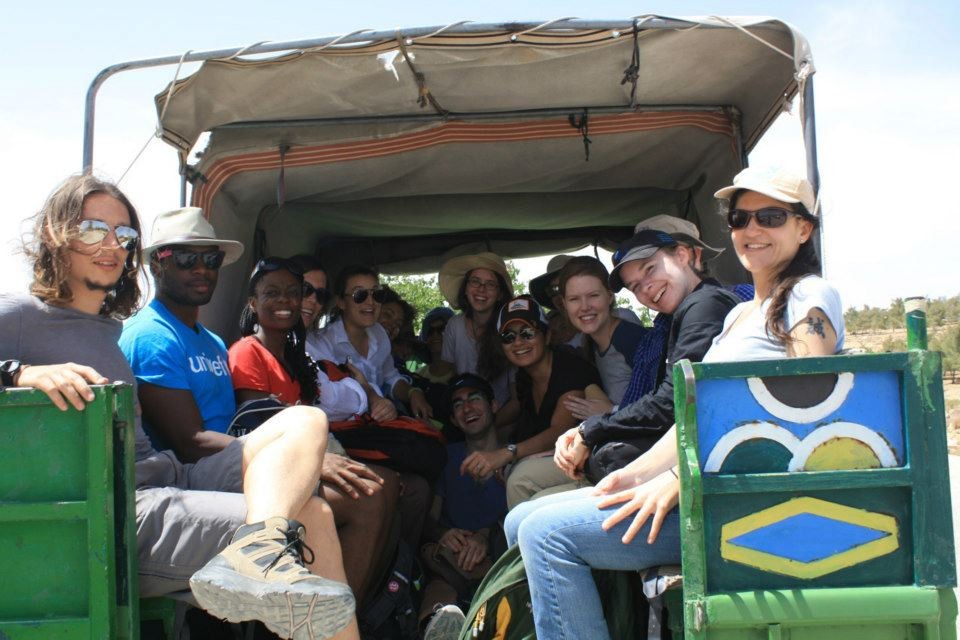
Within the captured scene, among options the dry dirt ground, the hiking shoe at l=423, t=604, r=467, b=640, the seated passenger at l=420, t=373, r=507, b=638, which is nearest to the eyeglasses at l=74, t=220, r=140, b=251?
the hiking shoe at l=423, t=604, r=467, b=640

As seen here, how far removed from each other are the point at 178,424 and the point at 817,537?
81.6 inches

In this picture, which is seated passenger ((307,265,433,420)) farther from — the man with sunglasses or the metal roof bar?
the metal roof bar

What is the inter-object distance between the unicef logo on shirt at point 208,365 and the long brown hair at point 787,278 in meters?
1.95

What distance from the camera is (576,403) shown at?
4.03 m

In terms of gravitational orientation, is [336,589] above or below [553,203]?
below

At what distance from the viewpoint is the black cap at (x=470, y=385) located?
4457 millimetres

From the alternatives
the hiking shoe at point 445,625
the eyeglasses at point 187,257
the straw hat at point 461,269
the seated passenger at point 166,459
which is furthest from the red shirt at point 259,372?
the straw hat at point 461,269

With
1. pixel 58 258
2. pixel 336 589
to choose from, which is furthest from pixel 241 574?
pixel 58 258

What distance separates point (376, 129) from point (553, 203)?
5.34ft

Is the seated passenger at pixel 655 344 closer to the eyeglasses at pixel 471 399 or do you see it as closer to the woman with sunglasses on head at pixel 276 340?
the eyeglasses at pixel 471 399

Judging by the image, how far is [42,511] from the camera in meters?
2.20

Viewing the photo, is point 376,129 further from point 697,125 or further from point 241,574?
point 241,574

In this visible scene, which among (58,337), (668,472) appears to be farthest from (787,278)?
(58,337)

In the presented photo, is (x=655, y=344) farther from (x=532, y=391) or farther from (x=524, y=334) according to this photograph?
(x=532, y=391)
